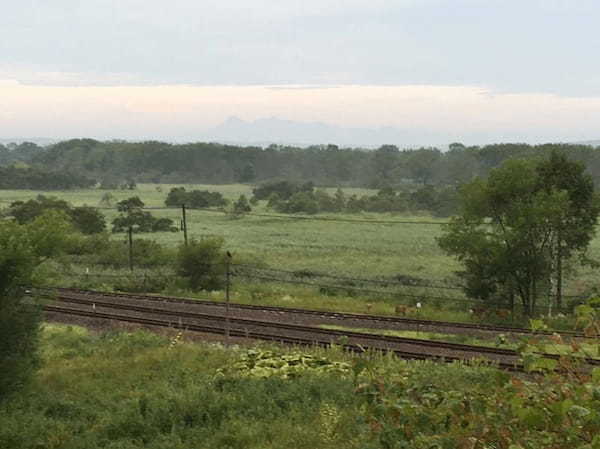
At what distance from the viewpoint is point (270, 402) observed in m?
13.6

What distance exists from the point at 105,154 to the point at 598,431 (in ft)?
619

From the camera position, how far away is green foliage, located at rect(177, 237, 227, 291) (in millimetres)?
39500

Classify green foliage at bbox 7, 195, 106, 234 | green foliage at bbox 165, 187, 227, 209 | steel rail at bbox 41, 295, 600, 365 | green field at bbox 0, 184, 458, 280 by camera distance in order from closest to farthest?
steel rail at bbox 41, 295, 600, 365 < green field at bbox 0, 184, 458, 280 < green foliage at bbox 7, 195, 106, 234 < green foliage at bbox 165, 187, 227, 209

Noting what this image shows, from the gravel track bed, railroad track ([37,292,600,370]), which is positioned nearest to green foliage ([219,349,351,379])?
railroad track ([37,292,600,370])

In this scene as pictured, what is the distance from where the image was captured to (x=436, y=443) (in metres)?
4.37

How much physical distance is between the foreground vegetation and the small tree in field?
15.8 metres

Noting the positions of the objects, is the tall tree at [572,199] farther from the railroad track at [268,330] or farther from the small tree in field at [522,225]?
the railroad track at [268,330]

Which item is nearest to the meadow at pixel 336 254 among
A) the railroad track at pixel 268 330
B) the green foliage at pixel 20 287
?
the railroad track at pixel 268 330

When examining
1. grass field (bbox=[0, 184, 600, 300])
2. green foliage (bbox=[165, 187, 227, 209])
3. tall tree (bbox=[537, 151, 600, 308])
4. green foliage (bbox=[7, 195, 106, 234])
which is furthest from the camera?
A: green foliage (bbox=[165, 187, 227, 209])

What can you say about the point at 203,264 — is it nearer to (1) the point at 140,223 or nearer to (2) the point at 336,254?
(2) the point at 336,254

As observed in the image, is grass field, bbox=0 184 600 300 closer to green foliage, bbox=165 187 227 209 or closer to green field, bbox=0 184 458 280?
green field, bbox=0 184 458 280

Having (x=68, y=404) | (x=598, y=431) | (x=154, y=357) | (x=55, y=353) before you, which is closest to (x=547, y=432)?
(x=598, y=431)

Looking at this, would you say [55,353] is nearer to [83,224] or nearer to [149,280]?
[149,280]

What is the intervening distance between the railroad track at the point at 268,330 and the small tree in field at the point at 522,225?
1088cm
